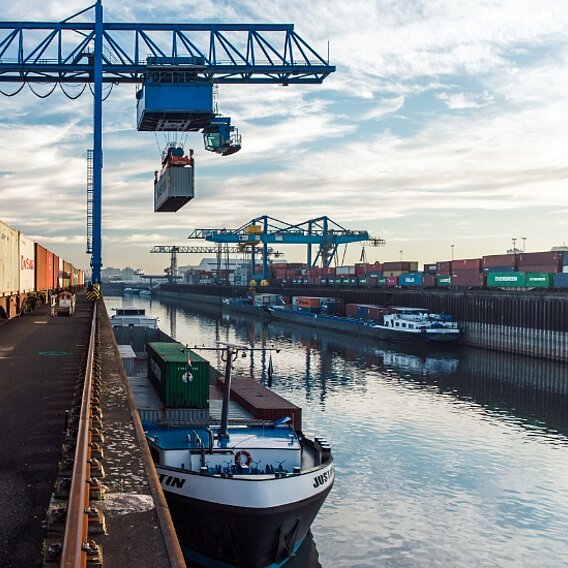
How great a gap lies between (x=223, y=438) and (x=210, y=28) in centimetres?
3601

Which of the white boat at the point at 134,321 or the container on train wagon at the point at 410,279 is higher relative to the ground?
the container on train wagon at the point at 410,279

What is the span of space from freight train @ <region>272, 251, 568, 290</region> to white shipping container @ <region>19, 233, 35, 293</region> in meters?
53.8

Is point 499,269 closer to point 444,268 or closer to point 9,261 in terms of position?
point 444,268

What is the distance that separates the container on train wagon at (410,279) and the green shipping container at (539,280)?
1183 inches

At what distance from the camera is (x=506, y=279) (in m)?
75.6

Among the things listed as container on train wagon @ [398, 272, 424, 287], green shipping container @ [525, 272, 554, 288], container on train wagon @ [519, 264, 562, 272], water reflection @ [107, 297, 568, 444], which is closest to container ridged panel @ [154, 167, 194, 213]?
water reflection @ [107, 297, 568, 444]

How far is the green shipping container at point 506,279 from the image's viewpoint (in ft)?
240

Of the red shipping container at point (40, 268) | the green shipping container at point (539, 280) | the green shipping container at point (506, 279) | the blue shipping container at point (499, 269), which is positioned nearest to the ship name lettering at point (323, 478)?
the red shipping container at point (40, 268)

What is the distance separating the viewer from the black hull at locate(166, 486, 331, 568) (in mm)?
16547

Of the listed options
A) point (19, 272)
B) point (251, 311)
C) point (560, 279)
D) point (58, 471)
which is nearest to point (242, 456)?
point (58, 471)

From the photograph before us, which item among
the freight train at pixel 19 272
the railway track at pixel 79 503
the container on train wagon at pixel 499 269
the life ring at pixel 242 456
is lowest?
the life ring at pixel 242 456

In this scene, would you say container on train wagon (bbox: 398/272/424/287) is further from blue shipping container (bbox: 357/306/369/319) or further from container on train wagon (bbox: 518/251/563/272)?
container on train wagon (bbox: 518/251/563/272)

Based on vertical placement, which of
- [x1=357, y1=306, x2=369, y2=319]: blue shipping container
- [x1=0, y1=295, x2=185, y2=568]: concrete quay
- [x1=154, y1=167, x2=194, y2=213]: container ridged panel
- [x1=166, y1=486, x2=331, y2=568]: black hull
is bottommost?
[x1=166, y1=486, x2=331, y2=568]: black hull

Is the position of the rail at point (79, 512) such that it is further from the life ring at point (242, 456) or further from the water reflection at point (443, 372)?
the water reflection at point (443, 372)
